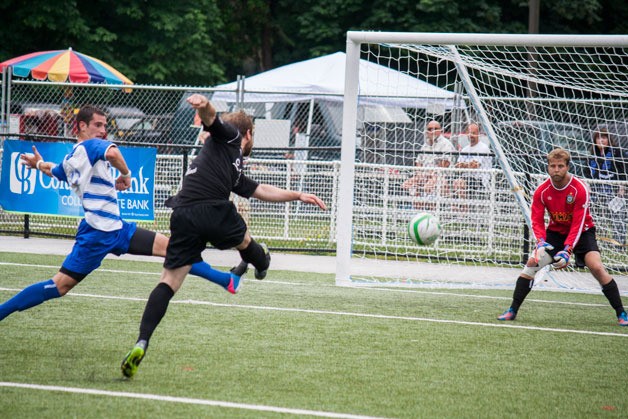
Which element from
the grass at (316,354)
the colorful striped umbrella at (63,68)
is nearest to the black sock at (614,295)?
the grass at (316,354)

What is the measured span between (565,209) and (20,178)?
8.75 m

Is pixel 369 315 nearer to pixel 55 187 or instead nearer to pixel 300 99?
pixel 55 187

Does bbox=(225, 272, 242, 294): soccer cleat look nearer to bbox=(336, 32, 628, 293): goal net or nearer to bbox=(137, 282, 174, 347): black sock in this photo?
bbox=(137, 282, 174, 347): black sock

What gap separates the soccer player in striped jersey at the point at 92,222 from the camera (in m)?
6.98

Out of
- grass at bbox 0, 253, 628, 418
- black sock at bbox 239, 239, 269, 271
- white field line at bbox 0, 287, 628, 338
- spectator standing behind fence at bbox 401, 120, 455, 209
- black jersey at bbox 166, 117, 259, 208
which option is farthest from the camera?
spectator standing behind fence at bbox 401, 120, 455, 209

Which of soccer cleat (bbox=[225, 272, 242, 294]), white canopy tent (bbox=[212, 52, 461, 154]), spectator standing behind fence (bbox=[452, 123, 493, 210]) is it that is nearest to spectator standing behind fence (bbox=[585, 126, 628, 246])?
spectator standing behind fence (bbox=[452, 123, 493, 210])

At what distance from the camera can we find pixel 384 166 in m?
13.6

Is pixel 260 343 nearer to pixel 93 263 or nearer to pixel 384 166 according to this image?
pixel 93 263

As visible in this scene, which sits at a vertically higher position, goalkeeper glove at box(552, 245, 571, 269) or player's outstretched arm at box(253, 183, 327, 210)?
player's outstretched arm at box(253, 183, 327, 210)

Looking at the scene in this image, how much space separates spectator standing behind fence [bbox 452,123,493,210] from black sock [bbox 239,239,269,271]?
6.45 meters

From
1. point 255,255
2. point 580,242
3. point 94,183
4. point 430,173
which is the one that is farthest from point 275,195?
point 430,173

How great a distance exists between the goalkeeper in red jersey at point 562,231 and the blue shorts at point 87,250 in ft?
12.9

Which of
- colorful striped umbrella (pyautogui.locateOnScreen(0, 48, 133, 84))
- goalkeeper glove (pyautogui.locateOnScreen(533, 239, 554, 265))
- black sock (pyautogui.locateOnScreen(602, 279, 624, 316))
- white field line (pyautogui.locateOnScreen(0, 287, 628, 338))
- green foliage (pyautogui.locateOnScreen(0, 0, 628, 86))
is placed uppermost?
green foliage (pyautogui.locateOnScreen(0, 0, 628, 86))

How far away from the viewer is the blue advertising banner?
45.6 ft
